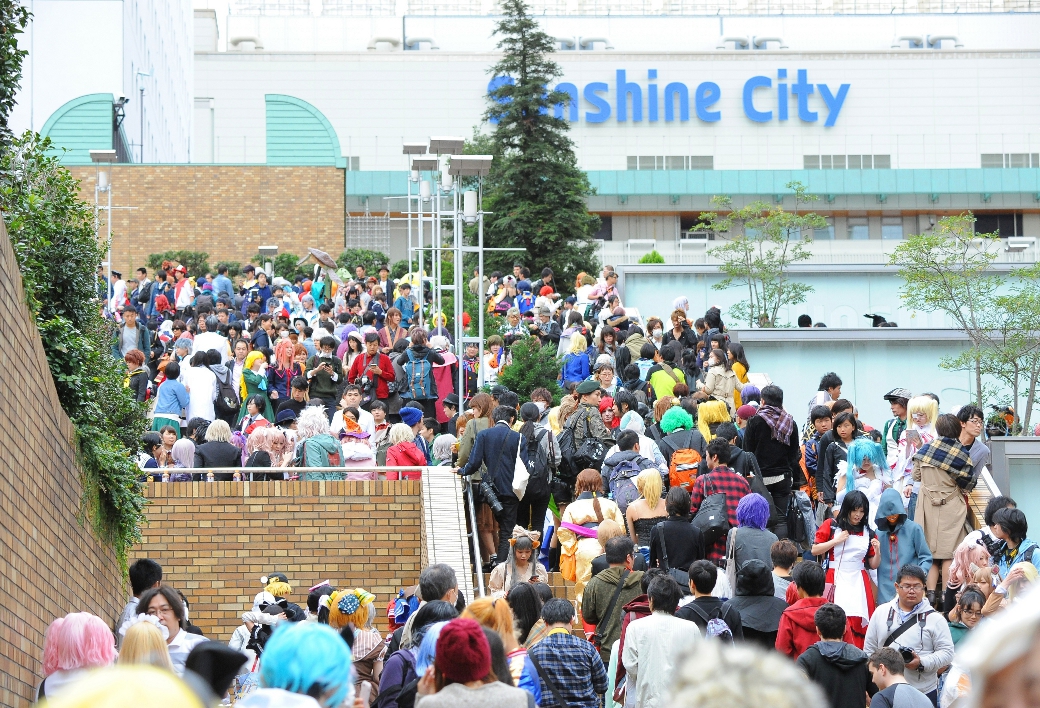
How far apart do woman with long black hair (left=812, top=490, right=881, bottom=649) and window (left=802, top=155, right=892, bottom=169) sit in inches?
2319

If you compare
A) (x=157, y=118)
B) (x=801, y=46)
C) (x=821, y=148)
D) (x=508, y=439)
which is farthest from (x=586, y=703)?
(x=801, y=46)

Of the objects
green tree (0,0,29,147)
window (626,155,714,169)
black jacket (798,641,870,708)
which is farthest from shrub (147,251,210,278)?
black jacket (798,641,870,708)

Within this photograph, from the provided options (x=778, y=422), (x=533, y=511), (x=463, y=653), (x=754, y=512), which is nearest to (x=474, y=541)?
(x=533, y=511)

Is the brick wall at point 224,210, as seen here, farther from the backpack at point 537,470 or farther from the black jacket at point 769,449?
the black jacket at point 769,449

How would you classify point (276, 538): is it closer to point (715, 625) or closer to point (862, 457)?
point (862, 457)

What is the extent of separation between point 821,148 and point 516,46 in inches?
1140

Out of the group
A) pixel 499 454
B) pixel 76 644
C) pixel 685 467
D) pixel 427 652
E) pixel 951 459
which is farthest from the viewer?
pixel 499 454

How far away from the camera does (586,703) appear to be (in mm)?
7535

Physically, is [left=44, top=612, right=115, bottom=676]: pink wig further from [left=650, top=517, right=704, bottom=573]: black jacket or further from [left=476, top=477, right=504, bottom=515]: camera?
[left=476, top=477, right=504, bottom=515]: camera

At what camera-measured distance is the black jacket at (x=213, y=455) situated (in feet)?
47.2

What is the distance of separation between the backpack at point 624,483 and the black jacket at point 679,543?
1841mm

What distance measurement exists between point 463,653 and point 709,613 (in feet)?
11.2

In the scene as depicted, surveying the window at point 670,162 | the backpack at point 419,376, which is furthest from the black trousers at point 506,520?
the window at point 670,162

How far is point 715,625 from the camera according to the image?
8422 mm
